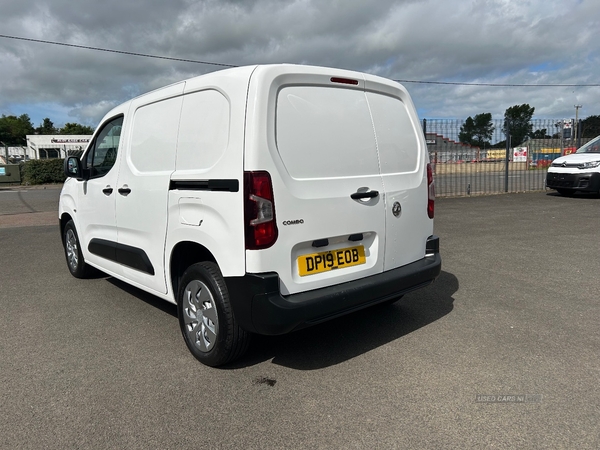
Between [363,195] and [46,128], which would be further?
[46,128]

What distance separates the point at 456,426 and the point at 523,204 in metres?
10.7

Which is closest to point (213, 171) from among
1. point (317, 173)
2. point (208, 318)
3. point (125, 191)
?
point (317, 173)

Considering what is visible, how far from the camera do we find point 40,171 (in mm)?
26016

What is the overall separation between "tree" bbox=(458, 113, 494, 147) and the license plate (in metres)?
10.9

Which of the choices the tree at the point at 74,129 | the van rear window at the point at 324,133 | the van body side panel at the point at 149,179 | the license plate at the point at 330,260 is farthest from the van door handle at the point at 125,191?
the tree at the point at 74,129

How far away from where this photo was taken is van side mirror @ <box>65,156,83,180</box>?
498 cm

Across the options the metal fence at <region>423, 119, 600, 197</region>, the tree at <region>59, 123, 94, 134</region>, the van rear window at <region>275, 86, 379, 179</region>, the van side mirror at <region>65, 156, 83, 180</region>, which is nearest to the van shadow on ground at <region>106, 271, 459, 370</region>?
the van rear window at <region>275, 86, 379, 179</region>

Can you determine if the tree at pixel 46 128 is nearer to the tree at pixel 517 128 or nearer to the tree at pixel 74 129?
the tree at pixel 74 129

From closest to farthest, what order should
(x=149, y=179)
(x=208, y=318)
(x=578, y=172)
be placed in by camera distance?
(x=208, y=318), (x=149, y=179), (x=578, y=172)

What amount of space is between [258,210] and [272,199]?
0.11 meters

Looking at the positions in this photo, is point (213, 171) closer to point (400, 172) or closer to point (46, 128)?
point (400, 172)

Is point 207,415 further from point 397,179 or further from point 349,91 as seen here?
point 349,91

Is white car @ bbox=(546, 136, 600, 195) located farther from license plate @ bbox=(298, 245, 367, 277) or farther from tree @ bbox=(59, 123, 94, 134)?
tree @ bbox=(59, 123, 94, 134)

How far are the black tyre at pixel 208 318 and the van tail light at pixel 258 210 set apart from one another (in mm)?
438
